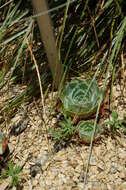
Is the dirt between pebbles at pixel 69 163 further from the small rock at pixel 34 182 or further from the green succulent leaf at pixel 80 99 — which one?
the green succulent leaf at pixel 80 99

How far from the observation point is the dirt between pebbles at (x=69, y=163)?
1.29 meters

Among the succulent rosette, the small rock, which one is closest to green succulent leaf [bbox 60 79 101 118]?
the succulent rosette

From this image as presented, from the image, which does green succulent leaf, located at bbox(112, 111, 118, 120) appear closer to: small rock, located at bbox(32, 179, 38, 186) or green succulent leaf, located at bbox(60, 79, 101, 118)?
green succulent leaf, located at bbox(60, 79, 101, 118)

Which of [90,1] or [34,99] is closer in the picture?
[34,99]

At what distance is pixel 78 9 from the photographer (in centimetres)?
168

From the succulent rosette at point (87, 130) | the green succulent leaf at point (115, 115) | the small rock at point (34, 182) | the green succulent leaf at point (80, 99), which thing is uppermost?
the green succulent leaf at point (80, 99)

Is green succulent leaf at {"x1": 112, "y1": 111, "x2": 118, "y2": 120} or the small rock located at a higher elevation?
green succulent leaf at {"x1": 112, "y1": 111, "x2": 118, "y2": 120}

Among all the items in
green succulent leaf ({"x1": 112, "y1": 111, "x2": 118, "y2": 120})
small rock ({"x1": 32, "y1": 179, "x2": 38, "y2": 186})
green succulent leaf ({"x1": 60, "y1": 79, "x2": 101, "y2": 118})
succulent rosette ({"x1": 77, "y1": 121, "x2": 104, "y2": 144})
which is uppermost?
Answer: green succulent leaf ({"x1": 60, "y1": 79, "x2": 101, "y2": 118})

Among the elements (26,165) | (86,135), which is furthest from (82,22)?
(26,165)

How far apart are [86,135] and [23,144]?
0.98 feet

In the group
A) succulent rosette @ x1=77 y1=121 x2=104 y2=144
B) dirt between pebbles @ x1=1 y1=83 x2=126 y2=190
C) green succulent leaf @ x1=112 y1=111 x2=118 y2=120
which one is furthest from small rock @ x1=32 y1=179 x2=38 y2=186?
green succulent leaf @ x1=112 y1=111 x2=118 y2=120

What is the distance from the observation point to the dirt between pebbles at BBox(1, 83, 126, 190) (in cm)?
129

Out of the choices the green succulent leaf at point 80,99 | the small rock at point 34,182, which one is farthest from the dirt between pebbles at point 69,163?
the green succulent leaf at point 80,99

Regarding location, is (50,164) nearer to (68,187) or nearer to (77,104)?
(68,187)
